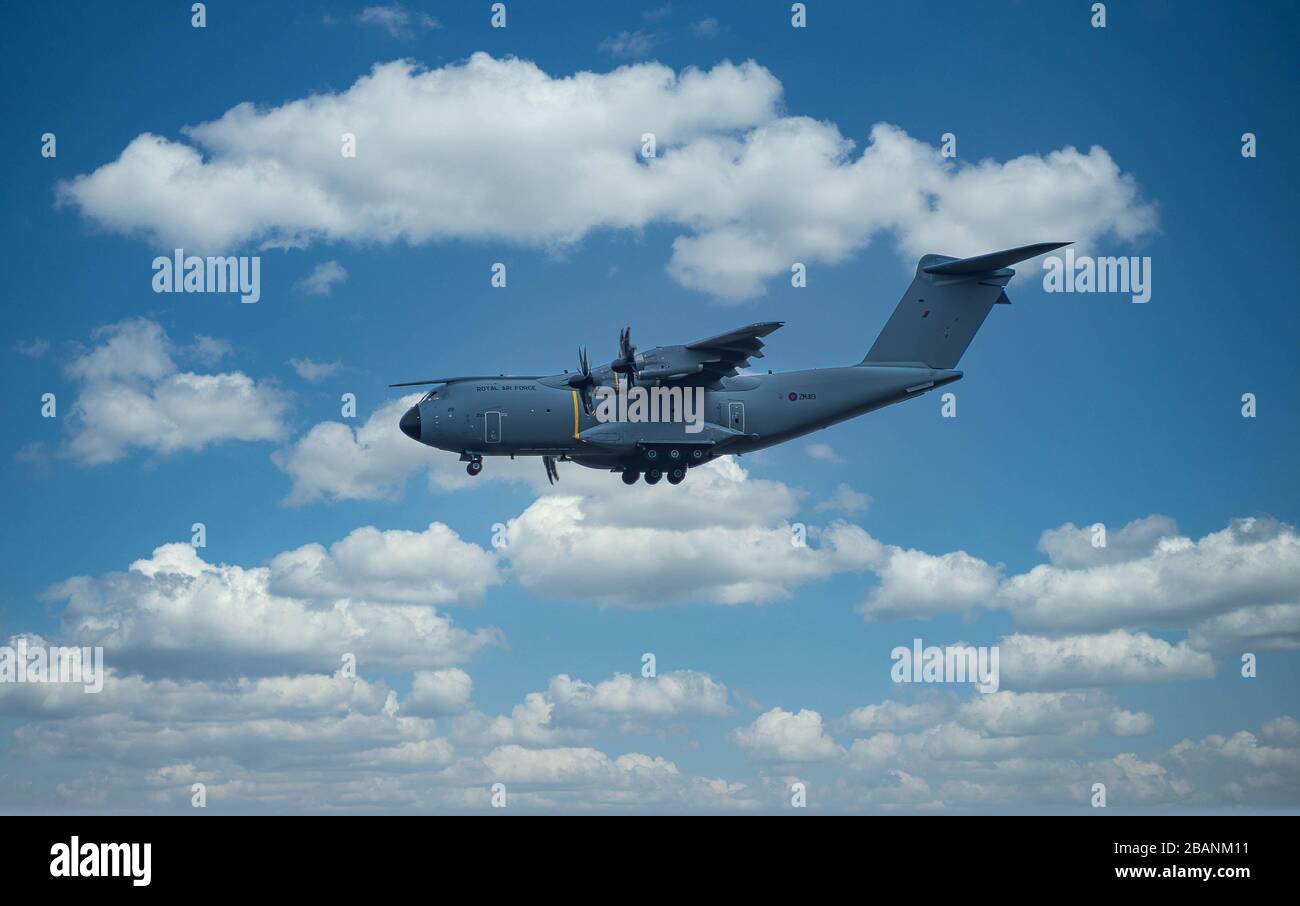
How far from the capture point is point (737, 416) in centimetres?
4588

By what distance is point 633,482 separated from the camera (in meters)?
47.0

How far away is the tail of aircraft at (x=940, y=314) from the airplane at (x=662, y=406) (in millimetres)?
878

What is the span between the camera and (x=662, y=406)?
149 feet

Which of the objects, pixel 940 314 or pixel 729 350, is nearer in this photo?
pixel 729 350

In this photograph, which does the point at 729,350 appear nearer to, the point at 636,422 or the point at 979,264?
the point at 636,422

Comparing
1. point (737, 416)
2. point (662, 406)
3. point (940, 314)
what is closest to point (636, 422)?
point (662, 406)

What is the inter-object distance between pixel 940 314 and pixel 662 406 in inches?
482

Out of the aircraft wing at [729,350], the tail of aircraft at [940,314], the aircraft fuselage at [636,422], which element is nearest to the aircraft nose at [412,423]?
the aircraft fuselage at [636,422]

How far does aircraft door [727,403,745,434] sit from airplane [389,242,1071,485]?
35 mm

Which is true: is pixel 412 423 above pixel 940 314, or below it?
below
